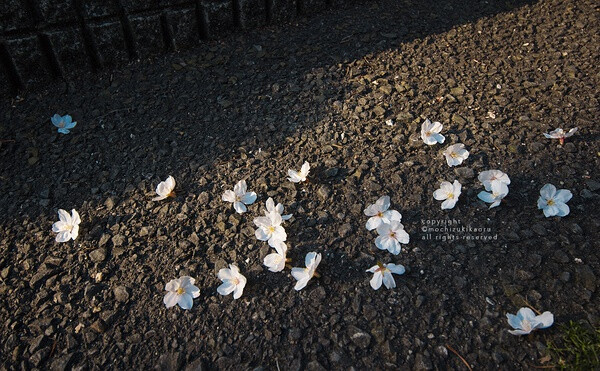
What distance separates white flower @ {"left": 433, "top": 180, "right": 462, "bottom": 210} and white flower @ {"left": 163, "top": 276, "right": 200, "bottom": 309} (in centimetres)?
98

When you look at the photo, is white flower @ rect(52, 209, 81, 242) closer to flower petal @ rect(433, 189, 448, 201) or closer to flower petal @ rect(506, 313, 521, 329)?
flower petal @ rect(433, 189, 448, 201)

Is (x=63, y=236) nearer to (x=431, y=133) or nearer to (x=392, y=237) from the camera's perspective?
(x=392, y=237)

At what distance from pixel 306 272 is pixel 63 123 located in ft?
4.77

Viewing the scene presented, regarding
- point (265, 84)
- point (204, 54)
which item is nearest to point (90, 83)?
point (204, 54)

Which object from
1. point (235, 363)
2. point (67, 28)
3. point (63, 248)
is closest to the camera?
point (235, 363)

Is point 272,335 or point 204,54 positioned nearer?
point 272,335

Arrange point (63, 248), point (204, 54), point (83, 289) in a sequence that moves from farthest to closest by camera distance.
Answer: point (204, 54), point (63, 248), point (83, 289)

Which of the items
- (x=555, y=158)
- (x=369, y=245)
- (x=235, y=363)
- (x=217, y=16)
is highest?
(x=217, y=16)

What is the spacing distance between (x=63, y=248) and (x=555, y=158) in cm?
203

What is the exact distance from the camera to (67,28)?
7.73 feet

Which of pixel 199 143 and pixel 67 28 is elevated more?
pixel 67 28

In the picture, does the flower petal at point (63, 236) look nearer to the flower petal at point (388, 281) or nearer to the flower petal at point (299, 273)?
the flower petal at point (299, 273)

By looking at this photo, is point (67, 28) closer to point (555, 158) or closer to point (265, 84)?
point (265, 84)

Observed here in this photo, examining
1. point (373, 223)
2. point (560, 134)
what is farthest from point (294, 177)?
point (560, 134)
